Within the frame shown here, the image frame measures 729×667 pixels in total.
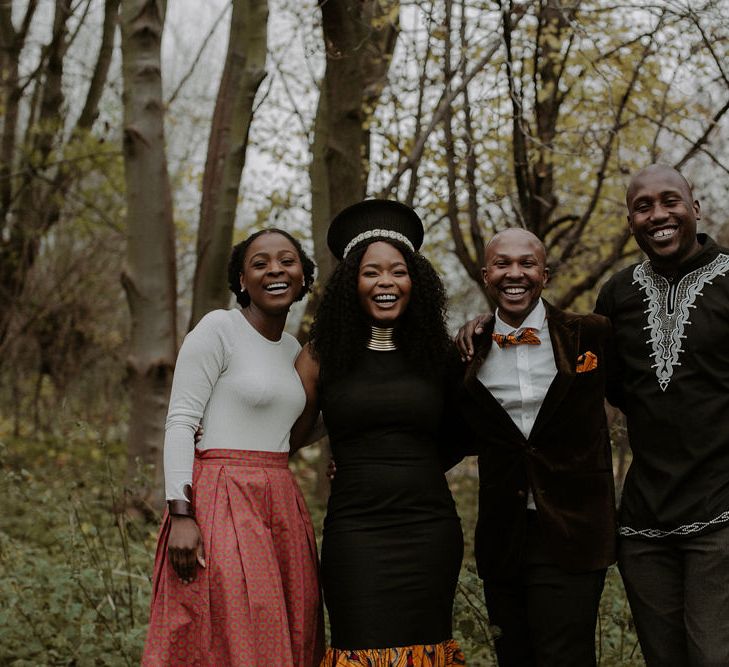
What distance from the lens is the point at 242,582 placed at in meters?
3.39

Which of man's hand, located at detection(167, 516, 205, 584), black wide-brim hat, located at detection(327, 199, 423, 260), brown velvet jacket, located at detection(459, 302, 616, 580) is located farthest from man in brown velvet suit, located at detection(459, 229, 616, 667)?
man's hand, located at detection(167, 516, 205, 584)

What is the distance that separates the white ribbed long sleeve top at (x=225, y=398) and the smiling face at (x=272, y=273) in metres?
0.16

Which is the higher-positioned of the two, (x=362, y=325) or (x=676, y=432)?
(x=362, y=325)

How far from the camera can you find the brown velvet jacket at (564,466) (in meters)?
3.41

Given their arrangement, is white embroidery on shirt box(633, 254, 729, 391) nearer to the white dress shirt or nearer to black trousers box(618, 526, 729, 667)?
the white dress shirt

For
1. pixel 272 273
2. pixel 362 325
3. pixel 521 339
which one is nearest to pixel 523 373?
pixel 521 339

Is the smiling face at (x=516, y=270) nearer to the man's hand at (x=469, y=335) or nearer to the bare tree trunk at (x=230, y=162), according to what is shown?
the man's hand at (x=469, y=335)

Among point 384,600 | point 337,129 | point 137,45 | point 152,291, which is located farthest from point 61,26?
point 384,600

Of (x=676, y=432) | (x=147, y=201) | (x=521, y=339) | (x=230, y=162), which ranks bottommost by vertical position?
(x=676, y=432)

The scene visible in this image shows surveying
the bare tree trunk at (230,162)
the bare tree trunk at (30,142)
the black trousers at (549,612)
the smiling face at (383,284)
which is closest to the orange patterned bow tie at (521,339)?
the smiling face at (383,284)

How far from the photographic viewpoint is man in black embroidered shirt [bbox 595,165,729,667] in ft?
10.4

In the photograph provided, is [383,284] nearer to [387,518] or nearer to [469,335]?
[469,335]

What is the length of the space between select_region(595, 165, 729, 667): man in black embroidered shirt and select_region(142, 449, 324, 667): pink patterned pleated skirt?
1238 mm

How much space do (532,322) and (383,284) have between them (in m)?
0.61
